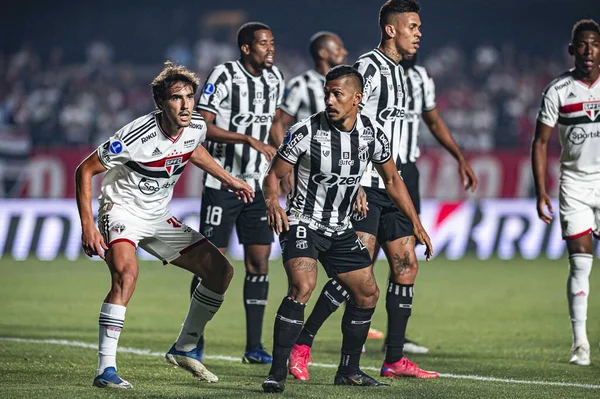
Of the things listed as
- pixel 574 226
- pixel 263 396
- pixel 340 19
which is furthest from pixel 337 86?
pixel 340 19

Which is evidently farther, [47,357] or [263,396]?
[47,357]

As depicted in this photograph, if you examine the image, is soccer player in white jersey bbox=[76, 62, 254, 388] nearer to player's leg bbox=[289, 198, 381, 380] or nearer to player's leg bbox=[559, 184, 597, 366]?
player's leg bbox=[289, 198, 381, 380]

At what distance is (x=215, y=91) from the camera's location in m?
8.67

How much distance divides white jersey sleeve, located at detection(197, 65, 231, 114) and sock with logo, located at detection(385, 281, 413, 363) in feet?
6.79

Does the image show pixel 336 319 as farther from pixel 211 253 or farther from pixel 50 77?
pixel 50 77

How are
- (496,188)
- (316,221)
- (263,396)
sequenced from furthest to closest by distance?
1. (496,188)
2. (316,221)
3. (263,396)

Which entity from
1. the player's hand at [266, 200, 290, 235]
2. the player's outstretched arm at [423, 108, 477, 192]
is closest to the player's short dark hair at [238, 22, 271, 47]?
the player's outstretched arm at [423, 108, 477, 192]

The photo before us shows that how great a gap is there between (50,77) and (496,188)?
10538mm

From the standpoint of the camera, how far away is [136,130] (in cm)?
699

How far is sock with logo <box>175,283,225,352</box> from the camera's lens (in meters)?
7.41

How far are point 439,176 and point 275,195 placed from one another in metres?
12.7

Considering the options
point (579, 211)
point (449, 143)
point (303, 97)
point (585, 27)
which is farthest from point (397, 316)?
point (303, 97)

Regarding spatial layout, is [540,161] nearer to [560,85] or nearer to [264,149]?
[560,85]

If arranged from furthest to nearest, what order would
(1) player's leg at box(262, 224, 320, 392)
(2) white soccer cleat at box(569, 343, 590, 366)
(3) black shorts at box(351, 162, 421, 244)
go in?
1. (2) white soccer cleat at box(569, 343, 590, 366)
2. (3) black shorts at box(351, 162, 421, 244)
3. (1) player's leg at box(262, 224, 320, 392)
